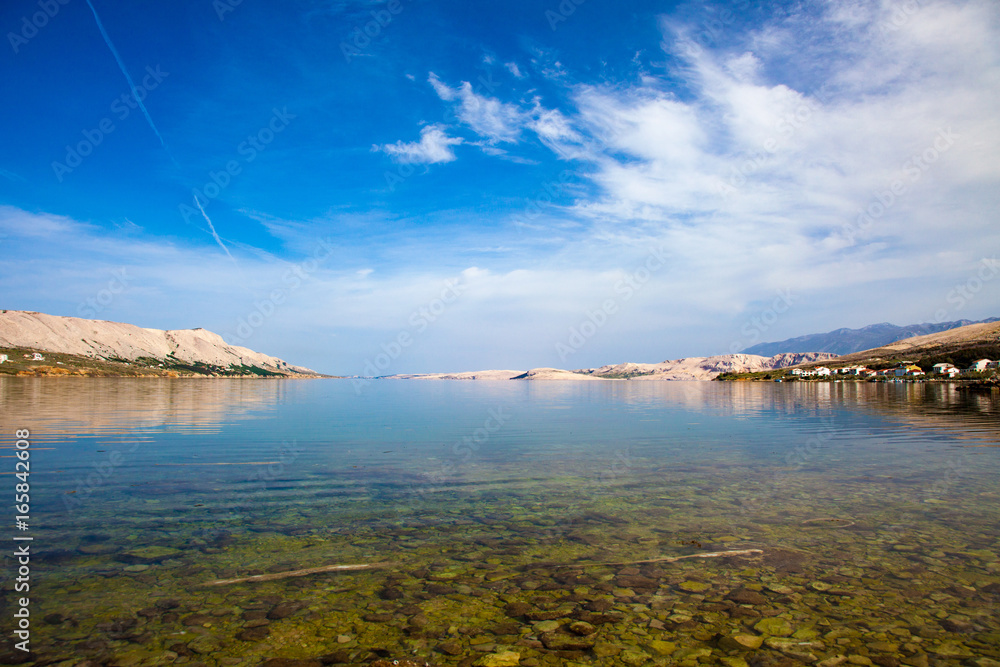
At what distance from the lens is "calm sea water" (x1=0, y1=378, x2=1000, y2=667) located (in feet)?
28.2

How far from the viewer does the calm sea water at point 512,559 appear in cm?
861

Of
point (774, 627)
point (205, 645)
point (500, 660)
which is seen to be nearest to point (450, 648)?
point (500, 660)

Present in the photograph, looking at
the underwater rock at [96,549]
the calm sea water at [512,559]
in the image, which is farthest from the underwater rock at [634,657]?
the underwater rock at [96,549]

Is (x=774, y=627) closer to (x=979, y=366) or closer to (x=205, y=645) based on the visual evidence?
(x=205, y=645)

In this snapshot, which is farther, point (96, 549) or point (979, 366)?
point (979, 366)

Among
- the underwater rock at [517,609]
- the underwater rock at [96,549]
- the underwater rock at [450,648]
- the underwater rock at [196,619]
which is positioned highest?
the underwater rock at [96,549]

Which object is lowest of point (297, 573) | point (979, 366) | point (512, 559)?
point (512, 559)

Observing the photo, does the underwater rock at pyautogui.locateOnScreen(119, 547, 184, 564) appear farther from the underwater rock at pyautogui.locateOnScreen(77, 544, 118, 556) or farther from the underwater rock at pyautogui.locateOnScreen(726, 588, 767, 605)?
the underwater rock at pyautogui.locateOnScreen(726, 588, 767, 605)

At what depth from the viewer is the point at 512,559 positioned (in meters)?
12.6

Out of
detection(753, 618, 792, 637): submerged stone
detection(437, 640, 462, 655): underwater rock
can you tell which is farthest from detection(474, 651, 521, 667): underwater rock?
detection(753, 618, 792, 637): submerged stone

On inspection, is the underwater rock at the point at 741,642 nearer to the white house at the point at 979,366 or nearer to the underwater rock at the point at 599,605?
the underwater rock at the point at 599,605

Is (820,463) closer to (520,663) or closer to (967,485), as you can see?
(967,485)

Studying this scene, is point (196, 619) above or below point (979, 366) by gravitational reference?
below

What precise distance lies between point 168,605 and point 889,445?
1557 inches
